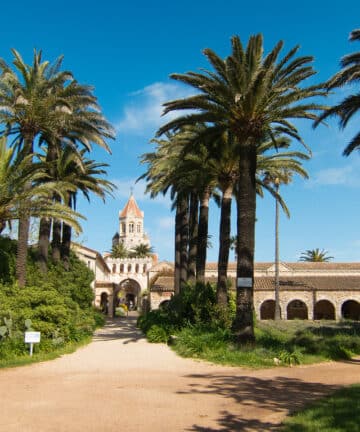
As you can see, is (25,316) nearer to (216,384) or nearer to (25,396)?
(25,396)

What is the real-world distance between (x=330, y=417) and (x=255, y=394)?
214 centimetres

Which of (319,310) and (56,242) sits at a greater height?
(56,242)

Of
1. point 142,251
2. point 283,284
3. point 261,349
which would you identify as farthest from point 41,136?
point 142,251

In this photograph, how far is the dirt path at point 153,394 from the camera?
21.2ft

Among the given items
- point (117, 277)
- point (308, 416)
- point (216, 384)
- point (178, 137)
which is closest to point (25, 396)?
point (216, 384)

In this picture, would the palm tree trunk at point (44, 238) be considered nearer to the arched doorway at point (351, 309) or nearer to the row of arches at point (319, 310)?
the row of arches at point (319, 310)

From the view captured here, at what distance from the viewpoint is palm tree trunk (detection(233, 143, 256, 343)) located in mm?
13938

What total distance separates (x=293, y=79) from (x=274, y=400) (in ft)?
33.9

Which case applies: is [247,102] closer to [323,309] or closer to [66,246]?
[66,246]

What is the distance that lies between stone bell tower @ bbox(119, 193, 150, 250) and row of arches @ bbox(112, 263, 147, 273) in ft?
110

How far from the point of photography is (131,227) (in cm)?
9812

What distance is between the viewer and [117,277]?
61438 millimetres

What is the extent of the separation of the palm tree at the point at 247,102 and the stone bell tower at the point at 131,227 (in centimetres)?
8180

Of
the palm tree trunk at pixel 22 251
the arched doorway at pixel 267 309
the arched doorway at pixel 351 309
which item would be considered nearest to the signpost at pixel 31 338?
the palm tree trunk at pixel 22 251
